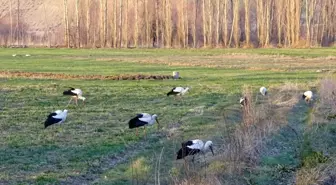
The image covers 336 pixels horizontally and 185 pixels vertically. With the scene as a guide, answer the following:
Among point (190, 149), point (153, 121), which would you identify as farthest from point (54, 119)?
point (190, 149)

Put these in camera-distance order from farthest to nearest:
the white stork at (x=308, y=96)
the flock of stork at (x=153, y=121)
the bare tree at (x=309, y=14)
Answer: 1. the bare tree at (x=309, y=14)
2. the white stork at (x=308, y=96)
3. the flock of stork at (x=153, y=121)

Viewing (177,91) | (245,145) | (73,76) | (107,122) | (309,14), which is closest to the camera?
(245,145)

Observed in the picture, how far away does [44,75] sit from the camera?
32594 mm

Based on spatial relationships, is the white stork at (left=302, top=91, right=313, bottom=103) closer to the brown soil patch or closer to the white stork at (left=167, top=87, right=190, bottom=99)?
the white stork at (left=167, top=87, right=190, bottom=99)

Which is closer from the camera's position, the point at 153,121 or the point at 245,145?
the point at 245,145

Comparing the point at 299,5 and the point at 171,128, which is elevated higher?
the point at 299,5

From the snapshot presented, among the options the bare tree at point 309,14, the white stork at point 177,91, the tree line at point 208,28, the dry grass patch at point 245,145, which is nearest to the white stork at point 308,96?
the dry grass patch at point 245,145

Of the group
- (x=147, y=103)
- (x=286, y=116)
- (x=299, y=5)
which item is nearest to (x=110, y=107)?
(x=147, y=103)

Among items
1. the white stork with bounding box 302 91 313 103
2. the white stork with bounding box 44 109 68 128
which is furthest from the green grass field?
the white stork with bounding box 302 91 313 103

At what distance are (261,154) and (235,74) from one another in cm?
2195

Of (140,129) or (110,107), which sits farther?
(110,107)

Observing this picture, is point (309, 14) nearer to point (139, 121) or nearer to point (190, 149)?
point (139, 121)

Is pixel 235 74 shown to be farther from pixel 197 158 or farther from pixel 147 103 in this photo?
pixel 197 158

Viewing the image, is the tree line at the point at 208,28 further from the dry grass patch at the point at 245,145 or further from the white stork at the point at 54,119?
the white stork at the point at 54,119
